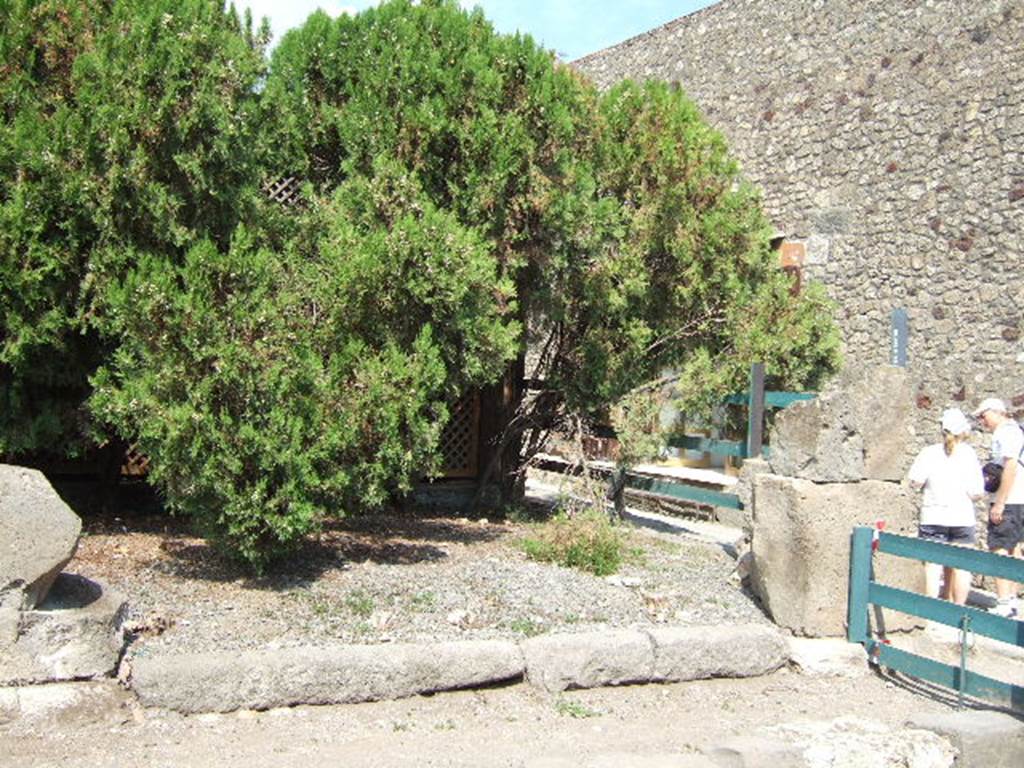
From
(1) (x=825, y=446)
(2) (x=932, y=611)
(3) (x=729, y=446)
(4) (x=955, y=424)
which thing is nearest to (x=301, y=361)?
(1) (x=825, y=446)

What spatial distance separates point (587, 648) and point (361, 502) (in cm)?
186

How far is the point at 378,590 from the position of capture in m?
5.96

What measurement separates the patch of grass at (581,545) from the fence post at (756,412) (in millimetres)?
1661

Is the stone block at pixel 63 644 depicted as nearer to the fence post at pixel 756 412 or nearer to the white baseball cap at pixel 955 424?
the fence post at pixel 756 412

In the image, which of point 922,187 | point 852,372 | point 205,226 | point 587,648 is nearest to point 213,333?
point 205,226

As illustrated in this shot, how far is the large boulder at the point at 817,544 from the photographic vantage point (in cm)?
616

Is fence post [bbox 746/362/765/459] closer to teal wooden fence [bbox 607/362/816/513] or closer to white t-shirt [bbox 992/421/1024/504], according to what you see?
teal wooden fence [bbox 607/362/816/513]

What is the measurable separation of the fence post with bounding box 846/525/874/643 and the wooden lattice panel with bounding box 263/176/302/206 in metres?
4.68

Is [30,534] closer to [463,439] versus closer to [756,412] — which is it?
[463,439]

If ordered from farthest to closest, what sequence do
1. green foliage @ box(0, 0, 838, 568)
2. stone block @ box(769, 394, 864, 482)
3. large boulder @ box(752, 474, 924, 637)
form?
stone block @ box(769, 394, 864, 482)
large boulder @ box(752, 474, 924, 637)
green foliage @ box(0, 0, 838, 568)

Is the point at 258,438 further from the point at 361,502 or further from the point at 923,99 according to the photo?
the point at 923,99

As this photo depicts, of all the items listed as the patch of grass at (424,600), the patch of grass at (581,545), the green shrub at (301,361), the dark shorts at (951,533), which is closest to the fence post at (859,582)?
the dark shorts at (951,533)

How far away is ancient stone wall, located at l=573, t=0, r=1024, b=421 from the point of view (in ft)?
32.8

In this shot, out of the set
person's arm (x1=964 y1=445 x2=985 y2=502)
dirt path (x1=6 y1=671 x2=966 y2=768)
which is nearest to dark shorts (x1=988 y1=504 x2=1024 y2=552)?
person's arm (x1=964 y1=445 x2=985 y2=502)
